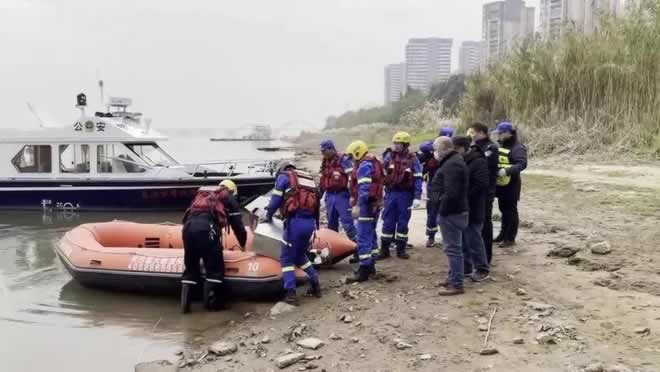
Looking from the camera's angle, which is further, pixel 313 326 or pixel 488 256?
pixel 488 256

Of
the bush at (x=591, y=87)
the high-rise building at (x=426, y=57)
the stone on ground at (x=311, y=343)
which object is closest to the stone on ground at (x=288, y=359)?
the stone on ground at (x=311, y=343)

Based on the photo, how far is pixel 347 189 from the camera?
780cm

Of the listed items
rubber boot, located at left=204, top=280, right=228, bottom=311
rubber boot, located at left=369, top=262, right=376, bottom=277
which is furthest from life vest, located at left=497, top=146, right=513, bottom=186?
rubber boot, located at left=204, top=280, right=228, bottom=311

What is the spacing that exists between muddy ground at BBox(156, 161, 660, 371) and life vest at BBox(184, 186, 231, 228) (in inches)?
41.6

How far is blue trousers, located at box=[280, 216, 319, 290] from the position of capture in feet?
20.9

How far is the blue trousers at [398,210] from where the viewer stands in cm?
739

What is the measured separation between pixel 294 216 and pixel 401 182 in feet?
5.13

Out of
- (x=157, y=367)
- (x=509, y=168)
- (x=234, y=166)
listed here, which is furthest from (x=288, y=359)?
(x=234, y=166)

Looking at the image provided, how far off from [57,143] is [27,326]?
27.7 ft

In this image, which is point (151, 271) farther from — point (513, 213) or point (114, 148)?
point (114, 148)

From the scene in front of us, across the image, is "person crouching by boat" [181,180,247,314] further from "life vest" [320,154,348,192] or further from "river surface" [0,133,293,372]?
"life vest" [320,154,348,192]

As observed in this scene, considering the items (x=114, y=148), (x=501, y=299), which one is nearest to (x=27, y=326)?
(x=501, y=299)

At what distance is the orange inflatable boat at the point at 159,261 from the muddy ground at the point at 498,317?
11.4 inches

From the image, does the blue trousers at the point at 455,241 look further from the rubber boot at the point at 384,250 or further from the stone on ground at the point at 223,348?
the stone on ground at the point at 223,348
